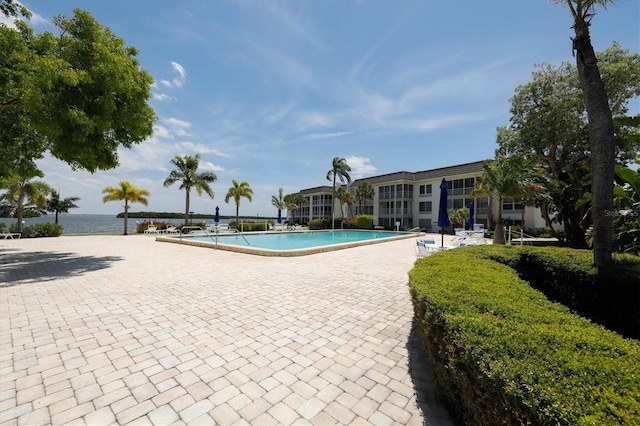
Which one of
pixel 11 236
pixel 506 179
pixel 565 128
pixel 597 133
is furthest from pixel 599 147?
pixel 11 236

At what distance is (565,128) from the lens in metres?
14.2

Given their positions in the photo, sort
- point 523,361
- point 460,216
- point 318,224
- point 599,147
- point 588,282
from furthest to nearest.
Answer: point 318,224, point 460,216, point 599,147, point 588,282, point 523,361

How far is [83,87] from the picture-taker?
8.61 metres

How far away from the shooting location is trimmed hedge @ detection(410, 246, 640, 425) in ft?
4.45

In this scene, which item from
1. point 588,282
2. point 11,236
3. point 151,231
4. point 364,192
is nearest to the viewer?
point 588,282

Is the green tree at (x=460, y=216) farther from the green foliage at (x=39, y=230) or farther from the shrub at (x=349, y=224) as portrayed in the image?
the green foliage at (x=39, y=230)

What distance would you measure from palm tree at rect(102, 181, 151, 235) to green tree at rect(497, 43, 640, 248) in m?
31.9

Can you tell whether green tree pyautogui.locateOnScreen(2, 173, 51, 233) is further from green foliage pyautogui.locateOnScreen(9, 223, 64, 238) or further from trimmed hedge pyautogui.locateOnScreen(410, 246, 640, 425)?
trimmed hedge pyautogui.locateOnScreen(410, 246, 640, 425)

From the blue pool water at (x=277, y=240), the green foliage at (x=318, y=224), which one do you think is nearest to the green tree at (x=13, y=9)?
the blue pool water at (x=277, y=240)

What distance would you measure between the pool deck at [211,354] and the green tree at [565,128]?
11784mm

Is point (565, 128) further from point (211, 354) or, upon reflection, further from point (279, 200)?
point (279, 200)

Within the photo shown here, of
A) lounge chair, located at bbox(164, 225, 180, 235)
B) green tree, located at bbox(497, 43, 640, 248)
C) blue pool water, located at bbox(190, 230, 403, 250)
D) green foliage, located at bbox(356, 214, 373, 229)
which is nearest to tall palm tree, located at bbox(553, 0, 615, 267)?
green tree, located at bbox(497, 43, 640, 248)

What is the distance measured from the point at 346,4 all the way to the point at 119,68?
25.1ft

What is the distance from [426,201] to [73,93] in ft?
121
